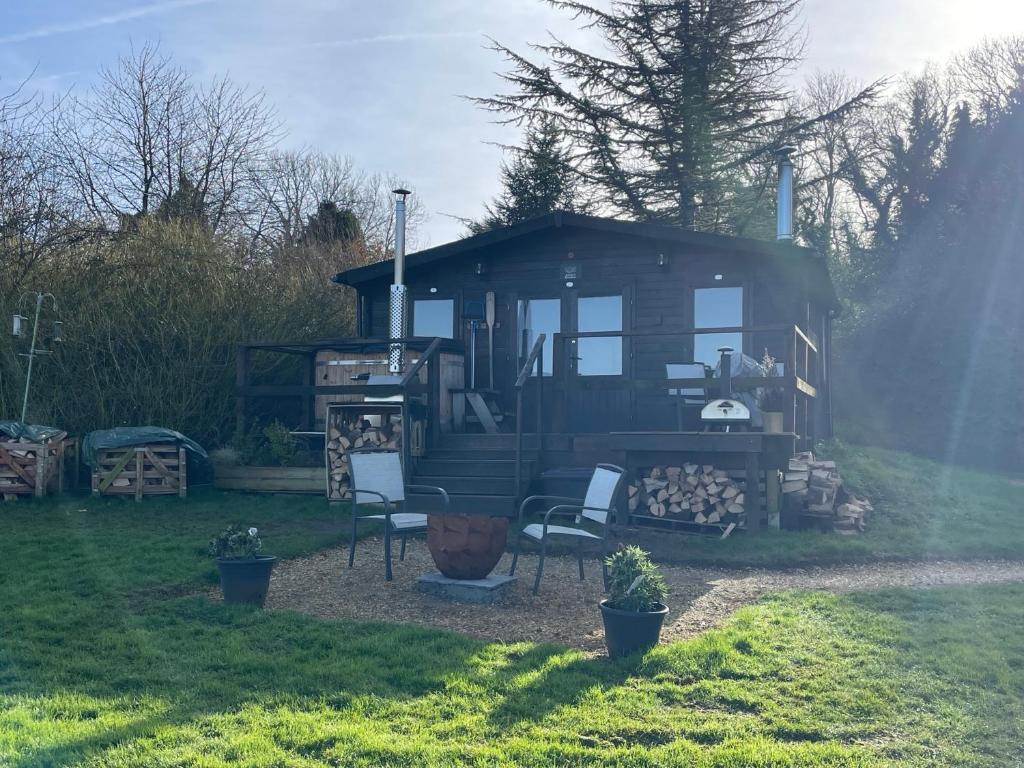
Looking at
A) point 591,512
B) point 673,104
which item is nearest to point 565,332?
point 591,512

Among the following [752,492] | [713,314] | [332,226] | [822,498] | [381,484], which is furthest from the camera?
[332,226]

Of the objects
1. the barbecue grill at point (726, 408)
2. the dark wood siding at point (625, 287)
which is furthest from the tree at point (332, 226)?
the barbecue grill at point (726, 408)

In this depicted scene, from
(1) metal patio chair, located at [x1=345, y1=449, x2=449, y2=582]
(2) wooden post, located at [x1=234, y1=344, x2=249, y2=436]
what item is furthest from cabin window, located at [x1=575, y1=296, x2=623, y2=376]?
(1) metal patio chair, located at [x1=345, y1=449, x2=449, y2=582]

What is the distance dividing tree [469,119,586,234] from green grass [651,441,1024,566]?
31.6ft

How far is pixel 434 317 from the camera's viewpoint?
13.3 meters

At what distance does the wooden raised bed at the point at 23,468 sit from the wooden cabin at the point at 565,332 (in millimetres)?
2418

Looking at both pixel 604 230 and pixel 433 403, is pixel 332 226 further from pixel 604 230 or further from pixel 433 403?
pixel 433 403

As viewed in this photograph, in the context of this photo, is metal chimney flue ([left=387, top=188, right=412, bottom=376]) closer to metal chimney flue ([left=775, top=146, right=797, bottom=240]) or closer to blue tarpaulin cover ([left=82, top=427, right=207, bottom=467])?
blue tarpaulin cover ([left=82, top=427, right=207, bottom=467])

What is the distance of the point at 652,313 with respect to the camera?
12.3 m

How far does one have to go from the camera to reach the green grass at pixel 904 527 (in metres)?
8.51

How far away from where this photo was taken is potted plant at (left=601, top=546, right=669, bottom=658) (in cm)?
504

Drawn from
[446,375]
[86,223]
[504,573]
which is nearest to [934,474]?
[446,375]

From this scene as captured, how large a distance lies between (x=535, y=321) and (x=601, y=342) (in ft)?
3.20

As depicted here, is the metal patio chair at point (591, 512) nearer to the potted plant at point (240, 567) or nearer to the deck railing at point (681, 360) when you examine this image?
the potted plant at point (240, 567)
